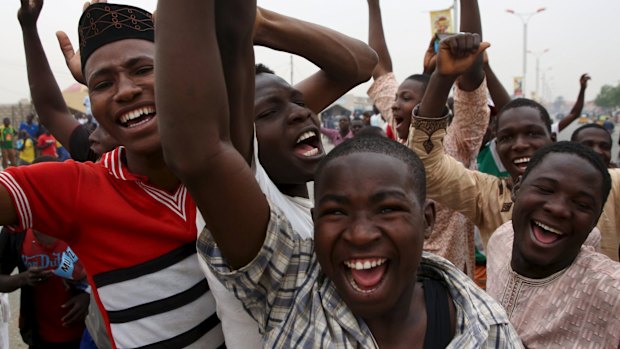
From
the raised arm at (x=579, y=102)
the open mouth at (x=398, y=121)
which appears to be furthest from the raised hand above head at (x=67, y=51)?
the raised arm at (x=579, y=102)

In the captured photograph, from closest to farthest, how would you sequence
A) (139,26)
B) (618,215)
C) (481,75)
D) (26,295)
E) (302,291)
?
1. (302,291)
2. (139,26)
3. (618,215)
4. (481,75)
5. (26,295)

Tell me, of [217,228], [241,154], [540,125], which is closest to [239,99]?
[241,154]

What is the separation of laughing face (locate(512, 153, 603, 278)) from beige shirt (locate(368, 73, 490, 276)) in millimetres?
889

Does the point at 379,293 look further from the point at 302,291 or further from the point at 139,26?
the point at 139,26

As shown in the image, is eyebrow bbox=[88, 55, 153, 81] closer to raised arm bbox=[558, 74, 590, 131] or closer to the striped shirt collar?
the striped shirt collar

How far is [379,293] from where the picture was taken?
125 cm

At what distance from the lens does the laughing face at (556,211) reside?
1710 mm

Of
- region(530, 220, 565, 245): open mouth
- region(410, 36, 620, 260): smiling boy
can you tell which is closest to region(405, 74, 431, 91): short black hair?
region(410, 36, 620, 260): smiling boy

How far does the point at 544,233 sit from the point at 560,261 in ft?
0.35

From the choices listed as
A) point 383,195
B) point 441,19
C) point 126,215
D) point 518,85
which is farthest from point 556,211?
point 518,85

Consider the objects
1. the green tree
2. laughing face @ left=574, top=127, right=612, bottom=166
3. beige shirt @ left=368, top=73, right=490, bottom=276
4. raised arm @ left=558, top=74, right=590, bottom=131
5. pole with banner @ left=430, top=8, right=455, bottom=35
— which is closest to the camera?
beige shirt @ left=368, top=73, right=490, bottom=276

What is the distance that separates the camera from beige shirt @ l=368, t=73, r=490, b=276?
2.76 m

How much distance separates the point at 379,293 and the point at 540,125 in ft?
5.35

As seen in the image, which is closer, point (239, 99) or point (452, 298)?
point (239, 99)
